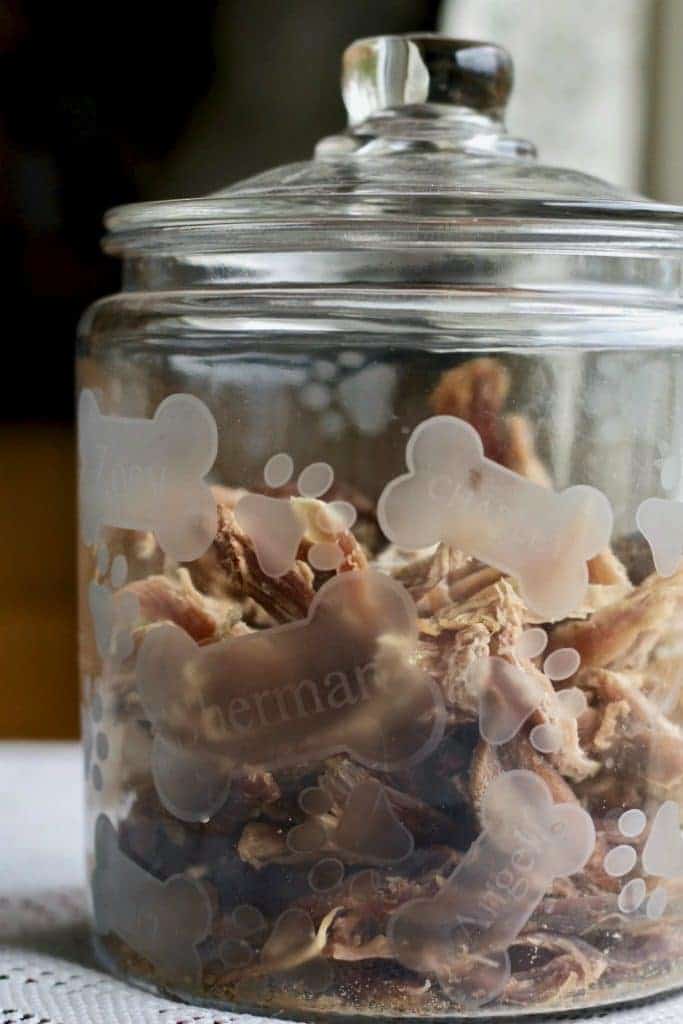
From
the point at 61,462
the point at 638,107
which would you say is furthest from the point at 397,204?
the point at 61,462

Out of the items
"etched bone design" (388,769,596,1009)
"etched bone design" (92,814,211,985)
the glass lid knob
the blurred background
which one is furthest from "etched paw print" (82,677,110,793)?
the blurred background

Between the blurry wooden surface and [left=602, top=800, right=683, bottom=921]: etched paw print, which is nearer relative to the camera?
[left=602, top=800, right=683, bottom=921]: etched paw print

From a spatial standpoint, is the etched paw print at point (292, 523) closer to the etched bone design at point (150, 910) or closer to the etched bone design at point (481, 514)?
the etched bone design at point (481, 514)

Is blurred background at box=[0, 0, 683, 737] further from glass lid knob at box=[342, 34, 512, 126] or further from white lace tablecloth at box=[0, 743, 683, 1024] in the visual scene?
glass lid knob at box=[342, 34, 512, 126]

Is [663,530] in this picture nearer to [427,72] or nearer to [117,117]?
[427,72]

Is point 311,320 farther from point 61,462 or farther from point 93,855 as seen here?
point 61,462

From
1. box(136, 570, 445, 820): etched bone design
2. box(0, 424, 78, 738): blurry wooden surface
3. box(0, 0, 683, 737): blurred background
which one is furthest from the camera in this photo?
box(0, 424, 78, 738): blurry wooden surface

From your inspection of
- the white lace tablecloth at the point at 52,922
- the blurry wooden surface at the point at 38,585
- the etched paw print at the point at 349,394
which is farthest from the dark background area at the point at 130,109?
the etched paw print at the point at 349,394
